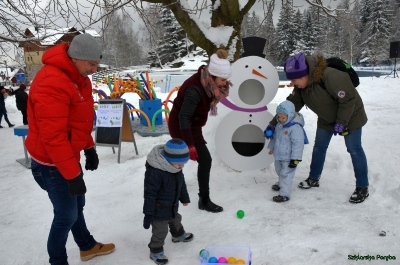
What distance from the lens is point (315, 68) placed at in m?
3.48

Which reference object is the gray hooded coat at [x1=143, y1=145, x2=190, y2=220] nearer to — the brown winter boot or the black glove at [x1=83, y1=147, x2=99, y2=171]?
the black glove at [x1=83, y1=147, x2=99, y2=171]

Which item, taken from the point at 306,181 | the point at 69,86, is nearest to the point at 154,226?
the point at 69,86

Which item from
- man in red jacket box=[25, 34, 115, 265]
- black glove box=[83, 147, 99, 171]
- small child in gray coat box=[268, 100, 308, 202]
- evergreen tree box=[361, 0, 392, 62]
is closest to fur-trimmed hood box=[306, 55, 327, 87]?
small child in gray coat box=[268, 100, 308, 202]

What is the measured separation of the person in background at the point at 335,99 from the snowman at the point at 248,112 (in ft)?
2.60

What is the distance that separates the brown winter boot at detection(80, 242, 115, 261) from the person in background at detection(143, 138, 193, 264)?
0.44m

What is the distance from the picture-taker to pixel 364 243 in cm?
278

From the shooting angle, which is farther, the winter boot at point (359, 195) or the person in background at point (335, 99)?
the winter boot at point (359, 195)

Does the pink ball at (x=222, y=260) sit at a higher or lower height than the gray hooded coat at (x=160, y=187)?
lower

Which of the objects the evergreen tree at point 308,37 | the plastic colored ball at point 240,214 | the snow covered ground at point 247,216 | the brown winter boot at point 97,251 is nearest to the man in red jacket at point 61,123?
the brown winter boot at point 97,251

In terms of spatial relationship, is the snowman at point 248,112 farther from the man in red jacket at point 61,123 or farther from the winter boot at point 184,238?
the man in red jacket at point 61,123

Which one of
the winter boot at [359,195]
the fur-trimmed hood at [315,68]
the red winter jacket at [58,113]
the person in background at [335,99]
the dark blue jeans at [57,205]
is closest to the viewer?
the red winter jacket at [58,113]

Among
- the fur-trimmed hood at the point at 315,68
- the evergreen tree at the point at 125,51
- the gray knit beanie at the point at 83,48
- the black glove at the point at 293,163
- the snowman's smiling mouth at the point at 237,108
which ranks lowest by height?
the black glove at the point at 293,163

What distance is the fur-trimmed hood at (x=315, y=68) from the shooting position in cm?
345

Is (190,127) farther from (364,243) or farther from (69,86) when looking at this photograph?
(364,243)
